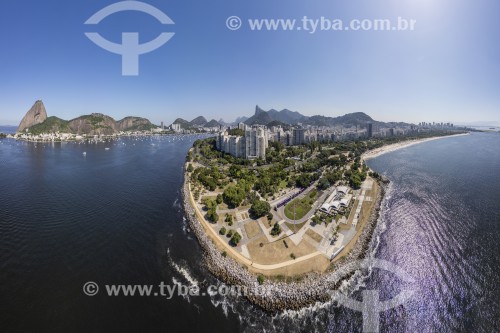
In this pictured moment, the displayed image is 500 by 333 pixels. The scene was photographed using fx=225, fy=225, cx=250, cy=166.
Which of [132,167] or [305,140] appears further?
[305,140]

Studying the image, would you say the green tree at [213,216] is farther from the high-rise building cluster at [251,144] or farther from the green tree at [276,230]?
the high-rise building cluster at [251,144]

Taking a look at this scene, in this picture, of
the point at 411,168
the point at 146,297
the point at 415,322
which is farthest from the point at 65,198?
the point at 411,168

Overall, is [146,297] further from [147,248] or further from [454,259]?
[454,259]

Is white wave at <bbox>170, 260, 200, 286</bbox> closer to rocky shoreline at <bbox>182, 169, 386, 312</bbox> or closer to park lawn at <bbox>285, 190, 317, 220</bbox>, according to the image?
rocky shoreline at <bbox>182, 169, 386, 312</bbox>

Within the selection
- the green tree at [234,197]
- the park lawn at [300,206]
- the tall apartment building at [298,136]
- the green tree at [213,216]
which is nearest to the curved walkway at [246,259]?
the green tree at [213,216]

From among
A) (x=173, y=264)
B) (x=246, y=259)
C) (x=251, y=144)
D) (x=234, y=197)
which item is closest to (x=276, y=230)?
(x=246, y=259)
